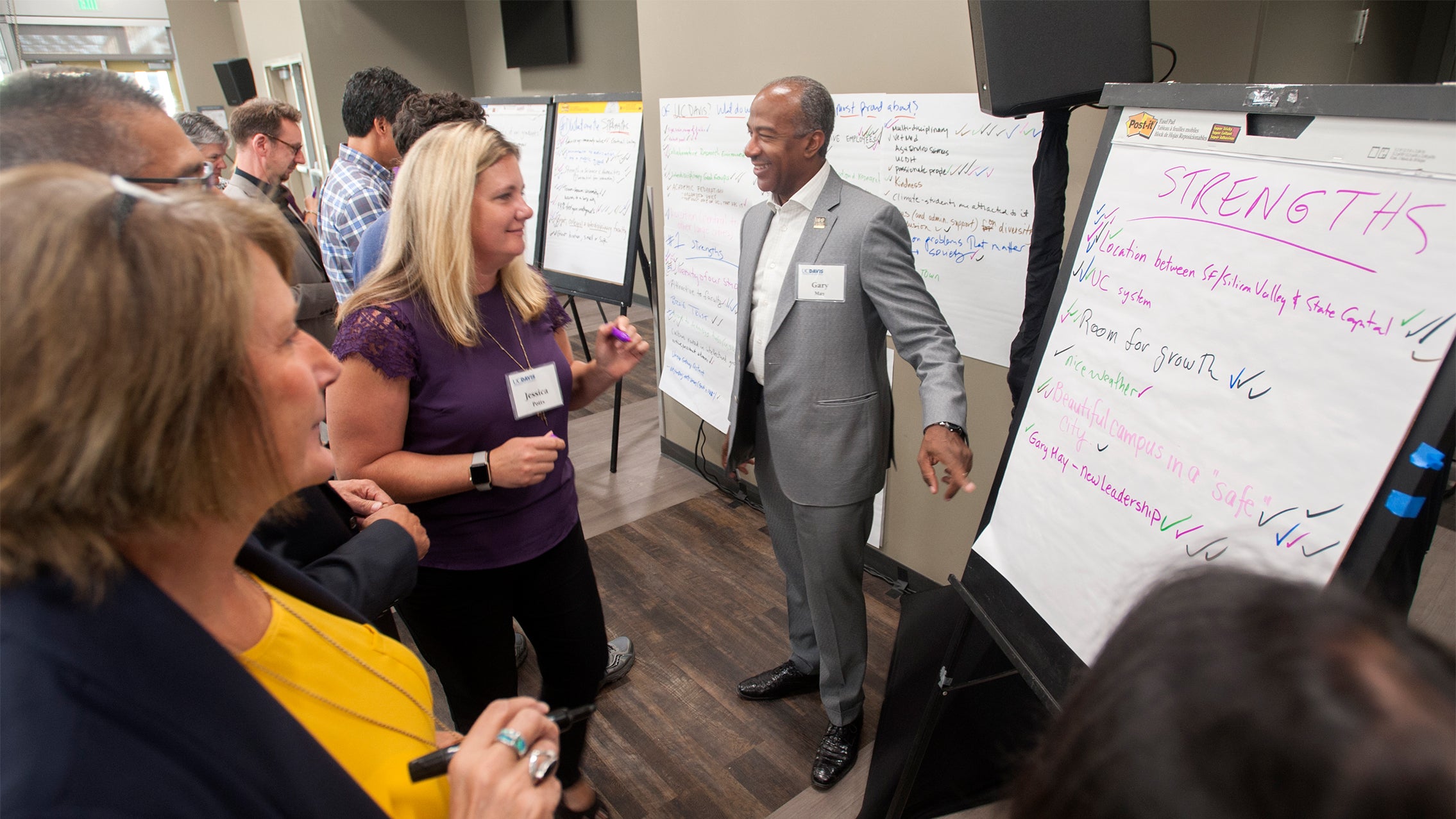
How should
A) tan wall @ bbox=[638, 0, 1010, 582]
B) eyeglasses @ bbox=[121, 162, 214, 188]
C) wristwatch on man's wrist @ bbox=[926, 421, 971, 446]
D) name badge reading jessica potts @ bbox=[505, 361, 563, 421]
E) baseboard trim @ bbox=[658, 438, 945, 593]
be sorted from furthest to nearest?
baseboard trim @ bbox=[658, 438, 945, 593] < tan wall @ bbox=[638, 0, 1010, 582] < wristwatch on man's wrist @ bbox=[926, 421, 971, 446] < name badge reading jessica potts @ bbox=[505, 361, 563, 421] < eyeglasses @ bbox=[121, 162, 214, 188]

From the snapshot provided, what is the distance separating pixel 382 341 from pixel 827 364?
90 centimetres

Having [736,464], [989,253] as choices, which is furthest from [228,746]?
[989,253]

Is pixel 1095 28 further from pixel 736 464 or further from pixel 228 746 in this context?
pixel 228 746

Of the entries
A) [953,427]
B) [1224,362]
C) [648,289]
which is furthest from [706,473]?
[1224,362]

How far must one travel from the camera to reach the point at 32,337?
1.48ft

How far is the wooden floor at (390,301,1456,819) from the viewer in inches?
71.1

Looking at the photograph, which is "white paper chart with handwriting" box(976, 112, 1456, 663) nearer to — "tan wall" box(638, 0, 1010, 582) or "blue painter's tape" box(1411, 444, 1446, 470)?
"blue painter's tape" box(1411, 444, 1446, 470)

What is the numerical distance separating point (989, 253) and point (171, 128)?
1853mm

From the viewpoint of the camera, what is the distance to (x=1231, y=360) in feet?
2.80

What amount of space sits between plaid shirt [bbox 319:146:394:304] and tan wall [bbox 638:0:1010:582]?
110cm

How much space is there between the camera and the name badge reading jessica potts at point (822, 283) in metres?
1.55

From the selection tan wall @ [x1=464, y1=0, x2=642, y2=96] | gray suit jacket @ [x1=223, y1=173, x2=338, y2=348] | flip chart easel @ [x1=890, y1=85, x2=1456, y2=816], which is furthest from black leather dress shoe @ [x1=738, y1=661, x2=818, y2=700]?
tan wall @ [x1=464, y1=0, x2=642, y2=96]

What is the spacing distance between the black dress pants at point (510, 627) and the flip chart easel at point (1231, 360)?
82 cm

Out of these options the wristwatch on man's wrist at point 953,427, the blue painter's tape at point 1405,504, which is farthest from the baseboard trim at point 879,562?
the blue painter's tape at point 1405,504
